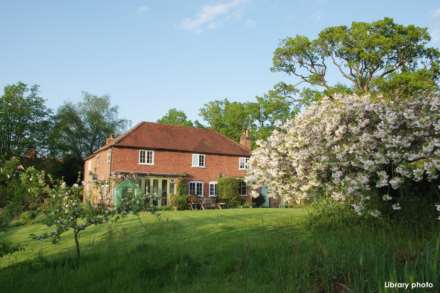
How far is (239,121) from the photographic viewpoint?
58.8 meters

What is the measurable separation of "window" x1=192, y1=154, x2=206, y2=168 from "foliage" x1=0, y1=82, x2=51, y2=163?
996 inches

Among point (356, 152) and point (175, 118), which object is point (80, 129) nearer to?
point (175, 118)

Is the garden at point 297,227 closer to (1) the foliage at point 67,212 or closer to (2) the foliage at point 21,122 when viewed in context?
(1) the foliage at point 67,212

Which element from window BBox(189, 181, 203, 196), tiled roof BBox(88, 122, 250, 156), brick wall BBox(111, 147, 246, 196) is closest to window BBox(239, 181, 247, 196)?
brick wall BBox(111, 147, 246, 196)

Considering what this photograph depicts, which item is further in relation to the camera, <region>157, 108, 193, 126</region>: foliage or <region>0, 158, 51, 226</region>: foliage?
<region>157, 108, 193, 126</region>: foliage

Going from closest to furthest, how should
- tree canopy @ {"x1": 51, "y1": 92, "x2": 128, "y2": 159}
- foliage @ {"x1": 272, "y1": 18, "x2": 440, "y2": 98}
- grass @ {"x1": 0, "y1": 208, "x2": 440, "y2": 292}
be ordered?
grass @ {"x1": 0, "y1": 208, "x2": 440, "y2": 292}
foliage @ {"x1": 272, "y1": 18, "x2": 440, "y2": 98}
tree canopy @ {"x1": 51, "y1": 92, "x2": 128, "y2": 159}

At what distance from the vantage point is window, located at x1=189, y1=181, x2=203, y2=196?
37500 mm

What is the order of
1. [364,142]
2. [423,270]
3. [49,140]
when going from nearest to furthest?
[423,270]
[364,142]
[49,140]

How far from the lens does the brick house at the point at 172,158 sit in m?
35.5

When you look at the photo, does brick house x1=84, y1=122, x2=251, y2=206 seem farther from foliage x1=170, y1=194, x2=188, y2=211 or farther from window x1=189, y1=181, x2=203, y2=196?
foliage x1=170, y1=194, x2=188, y2=211

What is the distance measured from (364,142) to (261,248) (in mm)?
3773

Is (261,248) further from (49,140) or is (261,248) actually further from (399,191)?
(49,140)

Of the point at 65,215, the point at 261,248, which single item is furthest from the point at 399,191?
the point at 65,215

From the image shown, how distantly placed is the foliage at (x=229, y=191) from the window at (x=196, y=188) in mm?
1839
